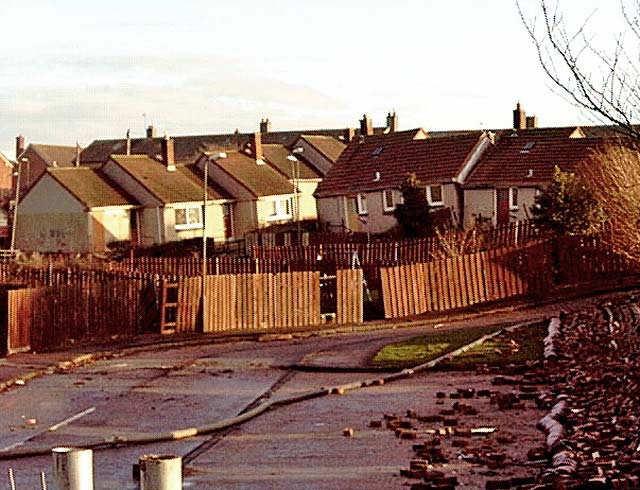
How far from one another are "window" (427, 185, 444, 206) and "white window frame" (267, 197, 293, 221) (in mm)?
15556

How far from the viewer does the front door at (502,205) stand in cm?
5438

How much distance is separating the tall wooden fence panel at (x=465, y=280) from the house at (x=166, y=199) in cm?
3042

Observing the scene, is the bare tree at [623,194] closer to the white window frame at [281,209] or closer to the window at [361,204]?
the window at [361,204]

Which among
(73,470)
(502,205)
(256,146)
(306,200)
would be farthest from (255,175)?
(73,470)

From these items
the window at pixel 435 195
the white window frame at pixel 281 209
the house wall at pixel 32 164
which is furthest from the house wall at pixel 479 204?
the house wall at pixel 32 164

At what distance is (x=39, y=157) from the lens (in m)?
101

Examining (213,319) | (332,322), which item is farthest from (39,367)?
(332,322)

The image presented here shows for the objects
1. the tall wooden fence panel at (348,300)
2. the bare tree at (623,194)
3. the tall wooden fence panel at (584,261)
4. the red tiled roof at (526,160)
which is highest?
the red tiled roof at (526,160)

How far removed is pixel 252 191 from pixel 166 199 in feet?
20.4

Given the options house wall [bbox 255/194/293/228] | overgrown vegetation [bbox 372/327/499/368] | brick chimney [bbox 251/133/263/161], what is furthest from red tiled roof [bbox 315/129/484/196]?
overgrown vegetation [bbox 372/327/499/368]

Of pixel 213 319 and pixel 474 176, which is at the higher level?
pixel 474 176

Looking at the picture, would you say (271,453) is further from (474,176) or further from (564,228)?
(474,176)

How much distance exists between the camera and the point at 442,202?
5638cm

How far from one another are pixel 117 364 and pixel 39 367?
1.65 m
